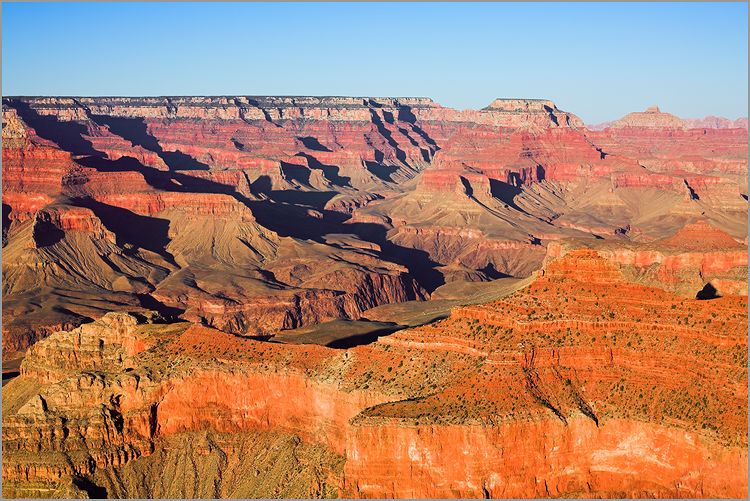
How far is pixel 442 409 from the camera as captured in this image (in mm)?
67875

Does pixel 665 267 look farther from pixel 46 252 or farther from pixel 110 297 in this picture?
pixel 46 252

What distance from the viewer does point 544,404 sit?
225 feet

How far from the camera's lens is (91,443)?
263 ft

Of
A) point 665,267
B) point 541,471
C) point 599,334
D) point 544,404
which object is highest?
point 665,267

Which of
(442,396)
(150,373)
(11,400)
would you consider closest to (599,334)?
(442,396)

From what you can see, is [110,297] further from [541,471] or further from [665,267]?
[541,471]

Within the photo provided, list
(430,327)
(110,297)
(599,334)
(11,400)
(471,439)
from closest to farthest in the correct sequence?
(471,439) → (599,334) → (430,327) → (11,400) → (110,297)

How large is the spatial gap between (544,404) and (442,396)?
654 centimetres

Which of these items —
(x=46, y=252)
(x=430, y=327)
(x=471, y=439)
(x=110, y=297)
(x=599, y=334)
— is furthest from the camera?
(x=46, y=252)

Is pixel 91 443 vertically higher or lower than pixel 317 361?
lower

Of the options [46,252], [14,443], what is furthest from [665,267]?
[46,252]

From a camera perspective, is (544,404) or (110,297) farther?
(110,297)

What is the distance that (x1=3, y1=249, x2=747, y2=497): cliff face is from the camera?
6588cm

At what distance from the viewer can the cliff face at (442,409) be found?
216ft
